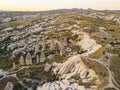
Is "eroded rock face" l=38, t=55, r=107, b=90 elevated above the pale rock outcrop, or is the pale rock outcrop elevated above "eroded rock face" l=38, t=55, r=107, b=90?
the pale rock outcrop

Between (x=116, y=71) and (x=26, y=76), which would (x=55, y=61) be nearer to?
(x=26, y=76)

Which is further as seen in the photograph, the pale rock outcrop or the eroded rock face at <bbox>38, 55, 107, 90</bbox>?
the pale rock outcrop

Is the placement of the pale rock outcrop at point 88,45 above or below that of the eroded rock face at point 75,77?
above

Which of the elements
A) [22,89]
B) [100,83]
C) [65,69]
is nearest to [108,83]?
[100,83]

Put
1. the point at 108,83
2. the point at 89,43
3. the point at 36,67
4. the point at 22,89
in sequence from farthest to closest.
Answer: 1. the point at 89,43
2. the point at 36,67
3. the point at 22,89
4. the point at 108,83

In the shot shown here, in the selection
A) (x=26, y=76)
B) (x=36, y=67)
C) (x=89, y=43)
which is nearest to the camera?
(x=26, y=76)

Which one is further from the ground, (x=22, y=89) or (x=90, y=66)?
(x=90, y=66)

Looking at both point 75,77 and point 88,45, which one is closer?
point 75,77

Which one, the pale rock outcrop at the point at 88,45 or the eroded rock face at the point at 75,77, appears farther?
the pale rock outcrop at the point at 88,45

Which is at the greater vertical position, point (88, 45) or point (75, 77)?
point (88, 45)

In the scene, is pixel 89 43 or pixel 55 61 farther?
pixel 89 43
